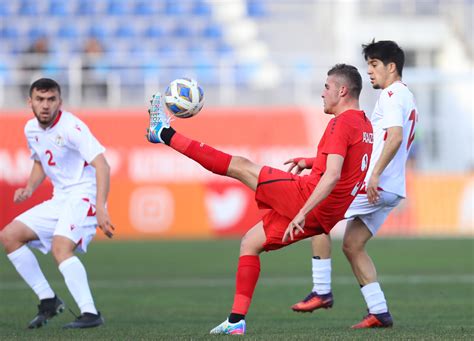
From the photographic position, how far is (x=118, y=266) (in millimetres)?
15398

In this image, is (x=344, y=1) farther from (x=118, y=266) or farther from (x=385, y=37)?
(x=118, y=266)

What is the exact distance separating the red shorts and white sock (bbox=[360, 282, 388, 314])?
106cm

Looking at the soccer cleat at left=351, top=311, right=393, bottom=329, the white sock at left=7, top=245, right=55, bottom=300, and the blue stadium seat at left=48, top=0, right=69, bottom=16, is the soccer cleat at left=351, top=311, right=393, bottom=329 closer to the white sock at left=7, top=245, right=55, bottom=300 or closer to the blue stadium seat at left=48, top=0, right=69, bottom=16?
the white sock at left=7, top=245, right=55, bottom=300

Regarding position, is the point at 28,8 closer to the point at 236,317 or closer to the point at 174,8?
the point at 174,8

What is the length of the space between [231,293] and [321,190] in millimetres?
4941

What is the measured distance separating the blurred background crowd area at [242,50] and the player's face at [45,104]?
13704 mm

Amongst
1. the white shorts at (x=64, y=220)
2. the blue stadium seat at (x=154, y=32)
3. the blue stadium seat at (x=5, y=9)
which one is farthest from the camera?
the blue stadium seat at (x=5, y=9)

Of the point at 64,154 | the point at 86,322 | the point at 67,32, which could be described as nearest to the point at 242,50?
the point at 67,32

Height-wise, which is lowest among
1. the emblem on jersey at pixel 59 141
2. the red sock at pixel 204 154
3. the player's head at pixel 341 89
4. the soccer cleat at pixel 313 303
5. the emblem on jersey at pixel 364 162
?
the soccer cleat at pixel 313 303

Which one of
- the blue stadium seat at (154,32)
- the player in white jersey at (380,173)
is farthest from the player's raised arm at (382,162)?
the blue stadium seat at (154,32)

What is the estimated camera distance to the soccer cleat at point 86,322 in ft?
26.3

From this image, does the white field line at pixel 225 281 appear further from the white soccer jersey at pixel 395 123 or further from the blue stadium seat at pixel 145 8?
the blue stadium seat at pixel 145 8

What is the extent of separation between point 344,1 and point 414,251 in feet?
36.0

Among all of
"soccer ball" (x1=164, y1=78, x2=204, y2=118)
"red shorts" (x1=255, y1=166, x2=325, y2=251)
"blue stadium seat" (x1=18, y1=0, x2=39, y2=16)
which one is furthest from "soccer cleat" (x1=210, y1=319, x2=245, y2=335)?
"blue stadium seat" (x1=18, y1=0, x2=39, y2=16)
